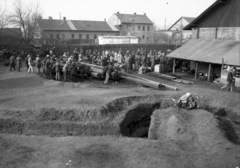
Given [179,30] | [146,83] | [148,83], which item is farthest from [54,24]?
[148,83]

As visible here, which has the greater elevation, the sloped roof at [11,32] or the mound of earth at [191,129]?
the sloped roof at [11,32]

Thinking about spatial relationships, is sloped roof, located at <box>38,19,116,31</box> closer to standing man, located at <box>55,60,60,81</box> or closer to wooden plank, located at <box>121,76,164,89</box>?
standing man, located at <box>55,60,60,81</box>

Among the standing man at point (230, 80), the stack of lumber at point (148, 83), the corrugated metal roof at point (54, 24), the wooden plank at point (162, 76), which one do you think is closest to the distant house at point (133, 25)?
the corrugated metal roof at point (54, 24)

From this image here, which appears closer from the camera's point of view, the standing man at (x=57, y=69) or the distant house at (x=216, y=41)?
the standing man at (x=57, y=69)

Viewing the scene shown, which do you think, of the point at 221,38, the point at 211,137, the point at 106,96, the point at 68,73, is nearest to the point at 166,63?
the point at 221,38

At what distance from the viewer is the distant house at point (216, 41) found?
64.5 feet

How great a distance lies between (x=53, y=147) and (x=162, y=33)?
59096 mm

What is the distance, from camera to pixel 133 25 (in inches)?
2579

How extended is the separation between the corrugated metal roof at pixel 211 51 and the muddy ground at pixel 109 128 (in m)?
4.89

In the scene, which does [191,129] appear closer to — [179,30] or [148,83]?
[148,83]

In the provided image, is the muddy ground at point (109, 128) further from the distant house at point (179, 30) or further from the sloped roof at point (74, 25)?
the distant house at point (179, 30)

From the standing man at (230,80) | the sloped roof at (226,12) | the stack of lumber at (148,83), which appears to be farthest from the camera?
the sloped roof at (226,12)

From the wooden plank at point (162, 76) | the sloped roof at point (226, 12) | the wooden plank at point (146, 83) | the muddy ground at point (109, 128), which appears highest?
the sloped roof at point (226, 12)

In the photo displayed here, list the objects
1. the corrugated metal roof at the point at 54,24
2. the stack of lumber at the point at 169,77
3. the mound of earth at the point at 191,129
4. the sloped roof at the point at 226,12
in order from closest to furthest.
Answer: the mound of earth at the point at 191,129, the stack of lumber at the point at 169,77, the sloped roof at the point at 226,12, the corrugated metal roof at the point at 54,24
